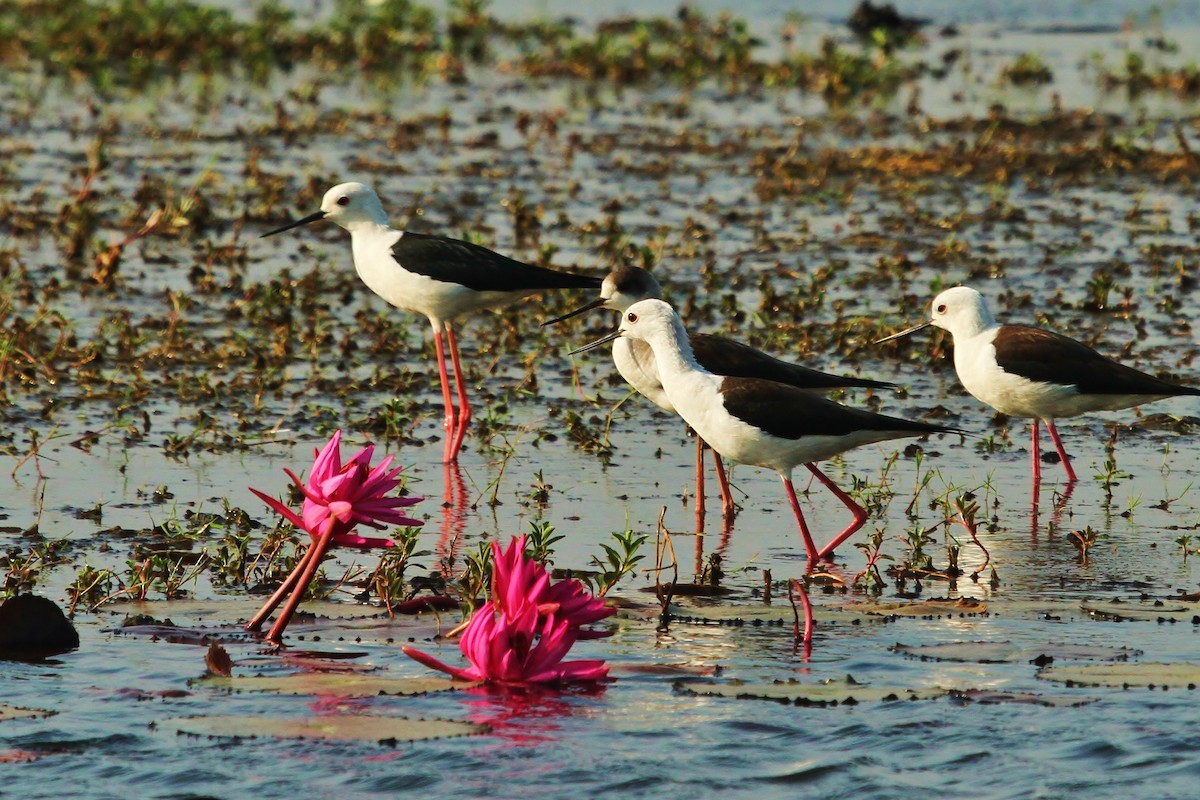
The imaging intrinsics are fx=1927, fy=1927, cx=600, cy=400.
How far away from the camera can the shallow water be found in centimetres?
510

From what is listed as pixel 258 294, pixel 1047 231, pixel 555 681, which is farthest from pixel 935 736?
pixel 1047 231

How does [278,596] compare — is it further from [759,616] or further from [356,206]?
[356,206]

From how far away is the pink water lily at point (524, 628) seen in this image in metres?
5.34

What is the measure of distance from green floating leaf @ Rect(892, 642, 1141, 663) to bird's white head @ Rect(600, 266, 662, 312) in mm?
3726

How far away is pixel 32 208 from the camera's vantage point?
13805 mm

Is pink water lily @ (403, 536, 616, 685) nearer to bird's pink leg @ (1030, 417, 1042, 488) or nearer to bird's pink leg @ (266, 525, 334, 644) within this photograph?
bird's pink leg @ (266, 525, 334, 644)

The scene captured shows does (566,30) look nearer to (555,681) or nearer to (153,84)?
(153,84)

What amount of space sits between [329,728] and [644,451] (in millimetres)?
4182

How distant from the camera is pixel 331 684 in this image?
17.9 ft

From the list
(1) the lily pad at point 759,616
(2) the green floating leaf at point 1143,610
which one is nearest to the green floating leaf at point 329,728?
(1) the lily pad at point 759,616

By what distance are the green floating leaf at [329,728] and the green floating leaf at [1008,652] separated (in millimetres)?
1545

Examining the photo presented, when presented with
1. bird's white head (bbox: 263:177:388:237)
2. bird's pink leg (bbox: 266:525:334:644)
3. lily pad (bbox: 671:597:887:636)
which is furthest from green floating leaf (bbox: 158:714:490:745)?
bird's white head (bbox: 263:177:388:237)

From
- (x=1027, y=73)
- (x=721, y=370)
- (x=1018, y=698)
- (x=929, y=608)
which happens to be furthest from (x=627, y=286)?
(x=1027, y=73)

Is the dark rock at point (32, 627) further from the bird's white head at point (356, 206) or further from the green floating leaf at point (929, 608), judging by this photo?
the bird's white head at point (356, 206)
